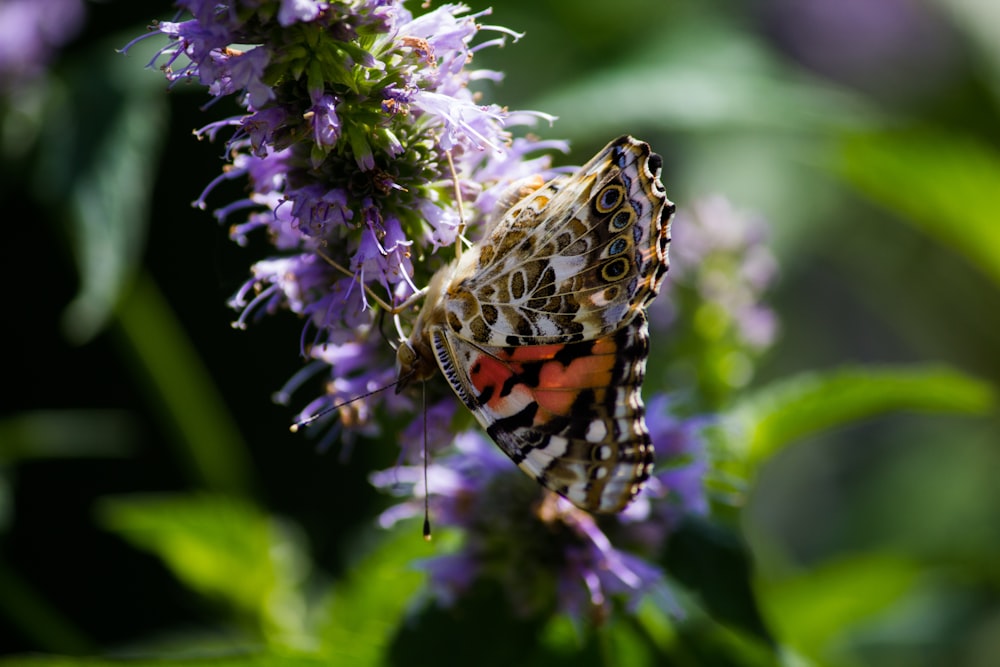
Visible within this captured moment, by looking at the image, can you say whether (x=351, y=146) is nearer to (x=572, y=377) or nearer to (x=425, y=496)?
(x=572, y=377)

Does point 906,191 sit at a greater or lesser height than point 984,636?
greater

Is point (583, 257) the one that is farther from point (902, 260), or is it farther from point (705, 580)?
point (902, 260)

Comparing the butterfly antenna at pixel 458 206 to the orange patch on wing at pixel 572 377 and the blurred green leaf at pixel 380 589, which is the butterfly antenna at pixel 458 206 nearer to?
the orange patch on wing at pixel 572 377

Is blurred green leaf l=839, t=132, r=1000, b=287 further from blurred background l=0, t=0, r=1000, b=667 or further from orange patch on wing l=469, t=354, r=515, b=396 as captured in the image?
orange patch on wing l=469, t=354, r=515, b=396

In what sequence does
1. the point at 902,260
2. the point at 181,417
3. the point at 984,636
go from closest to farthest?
1. the point at 181,417
2. the point at 984,636
3. the point at 902,260

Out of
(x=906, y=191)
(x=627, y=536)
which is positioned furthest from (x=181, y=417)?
(x=906, y=191)

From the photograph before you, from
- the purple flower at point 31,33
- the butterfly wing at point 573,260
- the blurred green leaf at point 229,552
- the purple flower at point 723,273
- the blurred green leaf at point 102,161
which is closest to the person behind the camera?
the butterfly wing at point 573,260

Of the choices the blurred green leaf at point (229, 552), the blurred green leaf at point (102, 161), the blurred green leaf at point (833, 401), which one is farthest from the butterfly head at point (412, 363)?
the blurred green leaf at point (229, 552)
